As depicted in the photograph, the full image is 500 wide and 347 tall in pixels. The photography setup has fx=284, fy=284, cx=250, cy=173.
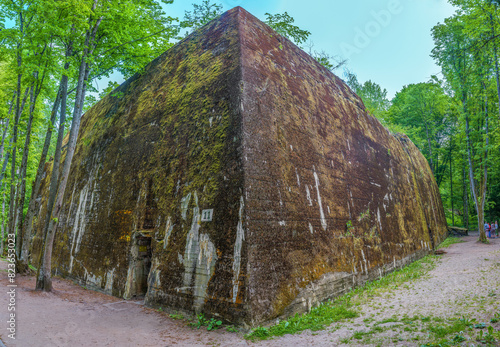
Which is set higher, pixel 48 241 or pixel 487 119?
pixel 487 119

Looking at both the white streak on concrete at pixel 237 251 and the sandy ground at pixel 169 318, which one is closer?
the sandy ground at pixel 169 318

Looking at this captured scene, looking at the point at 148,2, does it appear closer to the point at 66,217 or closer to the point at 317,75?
the point at 317,75

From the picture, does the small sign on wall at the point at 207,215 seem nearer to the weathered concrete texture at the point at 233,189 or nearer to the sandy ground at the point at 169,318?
the weathered concrete texture at the point at 233,189

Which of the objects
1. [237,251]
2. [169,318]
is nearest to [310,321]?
[237,251]

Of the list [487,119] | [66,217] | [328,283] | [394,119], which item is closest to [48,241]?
[66,217]

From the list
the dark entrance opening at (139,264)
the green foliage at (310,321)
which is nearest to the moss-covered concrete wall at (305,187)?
the green foliage at (310,321)

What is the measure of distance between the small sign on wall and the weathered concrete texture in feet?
0.10

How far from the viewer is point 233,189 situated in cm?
511

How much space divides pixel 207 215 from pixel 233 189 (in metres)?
0.77

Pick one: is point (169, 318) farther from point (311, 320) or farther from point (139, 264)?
point (311, 320)

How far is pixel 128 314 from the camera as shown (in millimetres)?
5531

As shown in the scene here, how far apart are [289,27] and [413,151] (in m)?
12.8

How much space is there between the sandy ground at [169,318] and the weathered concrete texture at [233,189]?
0.49m

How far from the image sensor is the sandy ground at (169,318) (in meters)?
4.09
